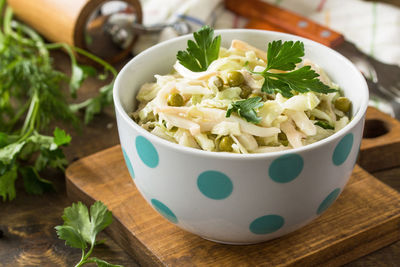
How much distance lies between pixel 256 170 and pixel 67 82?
161cm

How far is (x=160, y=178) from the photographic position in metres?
1.38

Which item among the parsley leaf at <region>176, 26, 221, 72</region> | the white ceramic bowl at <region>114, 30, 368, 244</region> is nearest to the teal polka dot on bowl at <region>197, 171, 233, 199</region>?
the white ceramic bowl at <region>114, 30, 368, 244</region>

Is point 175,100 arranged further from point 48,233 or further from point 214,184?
point 48,233

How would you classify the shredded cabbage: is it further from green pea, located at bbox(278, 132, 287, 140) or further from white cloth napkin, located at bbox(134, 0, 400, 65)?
white cloth napkin, located at bbox(134, 0, 400, 65)

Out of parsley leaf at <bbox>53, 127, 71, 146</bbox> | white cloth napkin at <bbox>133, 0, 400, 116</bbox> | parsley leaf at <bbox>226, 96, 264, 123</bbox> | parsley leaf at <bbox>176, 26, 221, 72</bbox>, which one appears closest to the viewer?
parsley leaf at <bbox>226, 96, 264, 123</bbox>

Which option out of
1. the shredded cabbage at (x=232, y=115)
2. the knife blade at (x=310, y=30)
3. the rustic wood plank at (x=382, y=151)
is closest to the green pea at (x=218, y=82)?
the shredded cabbage at (x=232, y=115)

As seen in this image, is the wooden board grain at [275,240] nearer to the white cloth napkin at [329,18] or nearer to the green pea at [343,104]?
the green pea at [343,104]

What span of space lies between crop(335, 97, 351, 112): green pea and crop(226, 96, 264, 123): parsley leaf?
0.98ft

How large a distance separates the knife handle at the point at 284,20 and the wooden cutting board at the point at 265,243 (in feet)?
3.03

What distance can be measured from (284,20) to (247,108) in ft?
5.01

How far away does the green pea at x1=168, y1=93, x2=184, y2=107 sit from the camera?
4.88 ft

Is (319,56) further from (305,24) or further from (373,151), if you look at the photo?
(305,24)

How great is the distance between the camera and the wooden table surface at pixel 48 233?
1670mm

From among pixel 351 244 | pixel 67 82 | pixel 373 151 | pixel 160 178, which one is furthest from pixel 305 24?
pixel 160 178
